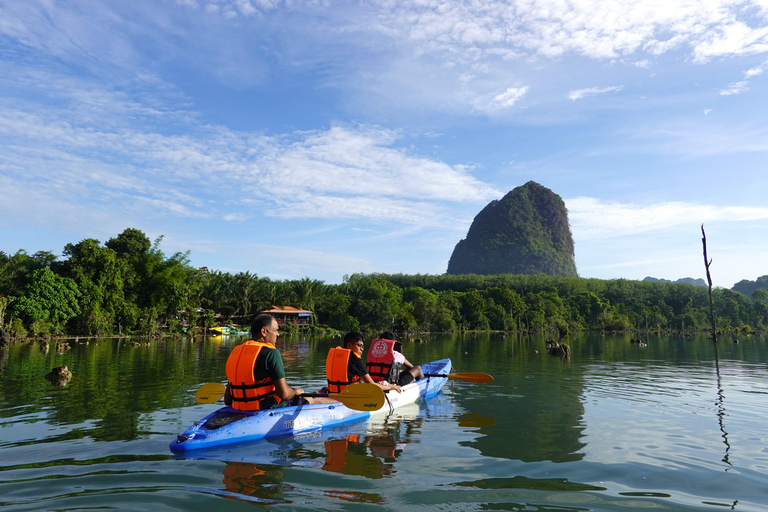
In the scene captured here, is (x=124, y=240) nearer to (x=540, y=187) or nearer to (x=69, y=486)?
(x=69, y=486)

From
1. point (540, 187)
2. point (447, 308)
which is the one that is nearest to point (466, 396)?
point (447, 308)

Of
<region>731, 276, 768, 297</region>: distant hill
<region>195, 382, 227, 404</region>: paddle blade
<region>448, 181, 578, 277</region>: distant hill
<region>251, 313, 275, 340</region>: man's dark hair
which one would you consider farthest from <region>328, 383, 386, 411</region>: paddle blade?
<region>731, 276, 768, 297</region>: distant hill

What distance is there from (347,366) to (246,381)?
243 cm

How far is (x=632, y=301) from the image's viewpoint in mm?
91500

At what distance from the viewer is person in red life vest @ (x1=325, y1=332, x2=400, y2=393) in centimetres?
944

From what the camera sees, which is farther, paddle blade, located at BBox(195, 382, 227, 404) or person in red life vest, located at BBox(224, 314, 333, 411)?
paddle blade, located at BBox(195, 382, 227, 404)

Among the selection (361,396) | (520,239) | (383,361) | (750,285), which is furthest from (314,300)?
(750,285)

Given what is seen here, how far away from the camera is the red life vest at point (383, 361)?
1097cm

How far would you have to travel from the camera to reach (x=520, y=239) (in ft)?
577

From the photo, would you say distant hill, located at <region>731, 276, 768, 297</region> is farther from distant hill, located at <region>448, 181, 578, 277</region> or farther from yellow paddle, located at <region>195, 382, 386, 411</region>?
yellow paddle, located at <region>195, 382, 386, 411</region>

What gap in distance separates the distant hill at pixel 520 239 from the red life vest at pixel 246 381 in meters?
165

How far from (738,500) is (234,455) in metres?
6.28

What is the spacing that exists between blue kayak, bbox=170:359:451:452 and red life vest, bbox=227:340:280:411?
0.15 metres

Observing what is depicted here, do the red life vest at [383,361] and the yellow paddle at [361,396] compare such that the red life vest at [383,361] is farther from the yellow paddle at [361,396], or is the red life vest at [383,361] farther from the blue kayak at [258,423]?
the yellow paddle at [361,396]
